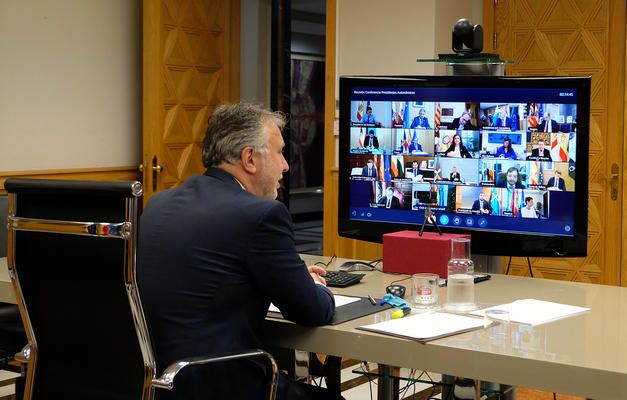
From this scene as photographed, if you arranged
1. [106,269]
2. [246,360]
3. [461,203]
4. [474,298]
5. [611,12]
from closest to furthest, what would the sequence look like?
[106,269]
[246,360]
[474,298]
[461,203]
[611,12]

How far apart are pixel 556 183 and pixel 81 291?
166cm

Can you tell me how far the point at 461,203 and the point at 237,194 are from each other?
1092 mm

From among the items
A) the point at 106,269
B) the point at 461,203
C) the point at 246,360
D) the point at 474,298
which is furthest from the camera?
the point at 461,203

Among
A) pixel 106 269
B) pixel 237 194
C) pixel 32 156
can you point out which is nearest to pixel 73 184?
pixel 106 269

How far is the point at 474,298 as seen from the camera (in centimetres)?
285

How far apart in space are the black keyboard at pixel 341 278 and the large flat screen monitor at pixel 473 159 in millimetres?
383

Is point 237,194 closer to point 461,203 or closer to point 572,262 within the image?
point 461,203

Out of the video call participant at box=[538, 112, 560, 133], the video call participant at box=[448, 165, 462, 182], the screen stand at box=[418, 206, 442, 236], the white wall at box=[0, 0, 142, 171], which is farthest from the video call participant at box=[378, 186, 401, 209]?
the white wall at box=[0, 0, 142, 171]

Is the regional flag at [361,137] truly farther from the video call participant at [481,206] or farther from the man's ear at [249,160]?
the man's ear at [249,160]

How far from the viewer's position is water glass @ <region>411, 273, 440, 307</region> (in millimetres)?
2715

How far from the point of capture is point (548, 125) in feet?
10.4

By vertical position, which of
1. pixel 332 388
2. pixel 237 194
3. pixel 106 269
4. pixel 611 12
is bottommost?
pixel 332 388

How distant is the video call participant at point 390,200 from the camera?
3.44m

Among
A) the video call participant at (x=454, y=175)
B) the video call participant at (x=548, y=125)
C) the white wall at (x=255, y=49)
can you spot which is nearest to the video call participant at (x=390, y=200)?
the video call participant at (x=454, y=175)
